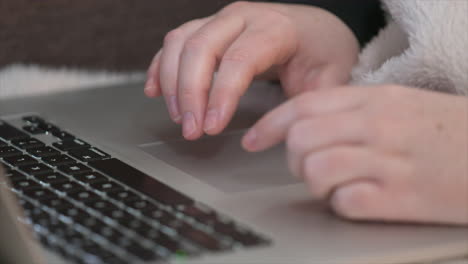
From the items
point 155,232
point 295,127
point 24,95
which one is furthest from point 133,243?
point 24,95

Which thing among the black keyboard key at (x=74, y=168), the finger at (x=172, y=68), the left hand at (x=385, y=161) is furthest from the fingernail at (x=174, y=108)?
the left hand at (x=385, y=161)

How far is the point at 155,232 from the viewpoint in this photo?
0.49 m

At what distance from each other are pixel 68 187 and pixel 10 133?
21 centimetres

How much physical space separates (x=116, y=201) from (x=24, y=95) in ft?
1.59

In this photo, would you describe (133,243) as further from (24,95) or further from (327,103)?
(24,95)

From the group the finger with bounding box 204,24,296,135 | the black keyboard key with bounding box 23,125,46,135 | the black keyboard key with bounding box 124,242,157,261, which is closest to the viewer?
the black keyboard key with bounding box 124,242,157,261

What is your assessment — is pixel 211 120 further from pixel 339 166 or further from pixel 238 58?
pixel 339 166

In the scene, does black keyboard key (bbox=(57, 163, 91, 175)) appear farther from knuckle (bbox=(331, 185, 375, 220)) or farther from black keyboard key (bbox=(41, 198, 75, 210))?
knuckle (bbox=(331, 185, 375, 220))

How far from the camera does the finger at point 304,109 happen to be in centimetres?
53

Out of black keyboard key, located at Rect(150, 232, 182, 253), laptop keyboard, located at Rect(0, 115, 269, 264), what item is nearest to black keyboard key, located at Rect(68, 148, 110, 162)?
laptop keyboard, located at Rect(0, 115, 269, 264)

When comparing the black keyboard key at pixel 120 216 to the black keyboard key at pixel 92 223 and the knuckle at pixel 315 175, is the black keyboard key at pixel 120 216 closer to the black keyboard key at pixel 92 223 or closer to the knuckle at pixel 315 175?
the black keyboard key at pixel 92 223

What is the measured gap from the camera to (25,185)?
0.59 m

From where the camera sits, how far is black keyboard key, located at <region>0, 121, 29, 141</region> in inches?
29.7

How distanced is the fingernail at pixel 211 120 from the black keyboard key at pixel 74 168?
4.0 inches
